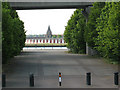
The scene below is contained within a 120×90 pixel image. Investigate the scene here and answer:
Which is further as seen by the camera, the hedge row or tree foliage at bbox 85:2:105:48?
tree foliage at bbox 85:2:105:48

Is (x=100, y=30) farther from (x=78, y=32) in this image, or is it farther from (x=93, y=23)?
(x=78, y=32)

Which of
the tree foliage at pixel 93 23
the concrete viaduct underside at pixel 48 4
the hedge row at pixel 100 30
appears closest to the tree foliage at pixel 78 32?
the hedge row at pixel 100 30

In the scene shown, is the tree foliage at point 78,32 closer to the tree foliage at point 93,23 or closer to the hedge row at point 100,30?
the hedge row at point 100,30

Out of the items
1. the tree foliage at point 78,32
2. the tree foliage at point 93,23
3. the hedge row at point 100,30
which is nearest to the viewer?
the hedge row at point 100,30

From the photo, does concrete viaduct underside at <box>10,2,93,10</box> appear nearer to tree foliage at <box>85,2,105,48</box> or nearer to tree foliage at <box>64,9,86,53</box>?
tree foliage at <box>85,2,105,48</box>

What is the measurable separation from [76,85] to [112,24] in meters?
10.6

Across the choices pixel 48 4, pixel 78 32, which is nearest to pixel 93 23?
pixel 48 4

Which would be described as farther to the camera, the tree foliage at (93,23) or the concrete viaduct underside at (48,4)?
the concrete viaduct underside at (48,4)

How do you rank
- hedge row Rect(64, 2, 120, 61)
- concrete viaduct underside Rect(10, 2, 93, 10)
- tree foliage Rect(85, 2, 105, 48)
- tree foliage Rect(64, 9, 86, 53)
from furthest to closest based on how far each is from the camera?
tree foliage Rect(64, 9, 86, 53) < concrete viaduct underside Rect(10, 2, 93, 10) < tree foliage Rect(85, 2, 105, 48) < hedge row Rect(64, 2, 120, 61)

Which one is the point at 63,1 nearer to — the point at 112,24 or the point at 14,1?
the point at 14,1

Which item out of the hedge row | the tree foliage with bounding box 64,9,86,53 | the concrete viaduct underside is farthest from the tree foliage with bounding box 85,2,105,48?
the tree foliage with bounding box 64,9,86,53

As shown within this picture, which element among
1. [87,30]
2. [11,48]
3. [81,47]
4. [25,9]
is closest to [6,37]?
[11,48]

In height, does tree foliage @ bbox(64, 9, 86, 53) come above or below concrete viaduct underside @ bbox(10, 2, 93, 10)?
below

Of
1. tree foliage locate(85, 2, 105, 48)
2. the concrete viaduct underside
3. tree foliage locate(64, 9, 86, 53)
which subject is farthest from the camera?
tree foliage locate(64, 9, 86, 53)
